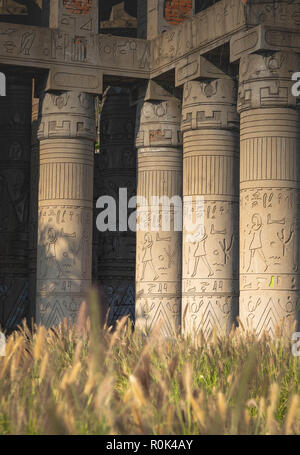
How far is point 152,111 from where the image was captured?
20.7 meters

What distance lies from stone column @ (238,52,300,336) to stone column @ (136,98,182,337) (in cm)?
359

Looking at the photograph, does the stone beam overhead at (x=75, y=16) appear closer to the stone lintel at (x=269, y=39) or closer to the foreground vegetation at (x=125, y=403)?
the stone lintel at (x=269, y=39)

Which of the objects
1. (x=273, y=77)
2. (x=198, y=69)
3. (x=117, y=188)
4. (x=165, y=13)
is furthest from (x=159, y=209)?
(x=117, y=188)

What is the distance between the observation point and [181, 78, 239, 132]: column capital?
747 inches

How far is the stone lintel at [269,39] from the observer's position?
16739 millimetres

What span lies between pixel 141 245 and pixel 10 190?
284 inches

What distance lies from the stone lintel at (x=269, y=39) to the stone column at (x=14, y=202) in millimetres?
10436

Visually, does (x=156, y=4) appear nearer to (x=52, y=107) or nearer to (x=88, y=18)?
(x=88, y=18)

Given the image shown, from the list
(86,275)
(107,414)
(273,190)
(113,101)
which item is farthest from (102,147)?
(107,414)

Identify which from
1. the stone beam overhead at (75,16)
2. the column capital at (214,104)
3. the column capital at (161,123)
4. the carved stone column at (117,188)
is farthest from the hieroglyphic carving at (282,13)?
the carved stone column at (117,188)

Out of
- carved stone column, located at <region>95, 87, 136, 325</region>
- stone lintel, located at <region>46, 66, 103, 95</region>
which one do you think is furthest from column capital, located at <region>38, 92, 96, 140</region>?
carved stone column, located at <region>95, 87, 136, 325</region>

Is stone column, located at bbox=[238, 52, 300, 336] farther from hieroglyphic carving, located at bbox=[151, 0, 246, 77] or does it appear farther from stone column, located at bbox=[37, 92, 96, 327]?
stone column, located at bbox=[37, 92, 96, 327]

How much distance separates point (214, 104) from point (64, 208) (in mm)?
4166

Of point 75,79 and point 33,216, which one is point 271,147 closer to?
point 75,79
